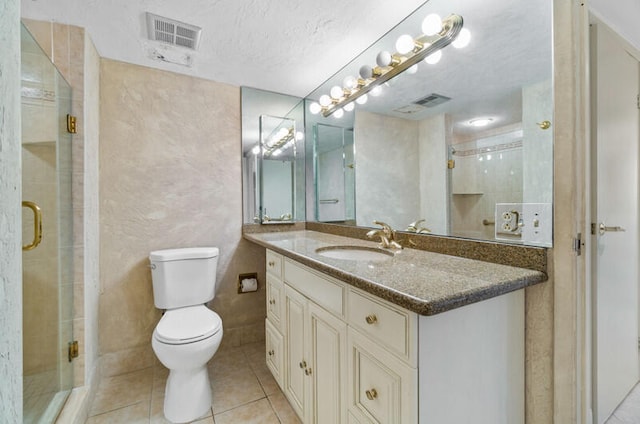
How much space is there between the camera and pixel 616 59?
1288mm

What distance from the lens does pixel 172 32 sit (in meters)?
1.60

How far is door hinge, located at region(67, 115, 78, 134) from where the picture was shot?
1.51 m

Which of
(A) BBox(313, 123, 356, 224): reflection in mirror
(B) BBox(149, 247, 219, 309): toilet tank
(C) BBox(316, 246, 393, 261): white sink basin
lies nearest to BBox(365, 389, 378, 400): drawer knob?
(C) BBox(316, 246, 393, 261): white sink basin

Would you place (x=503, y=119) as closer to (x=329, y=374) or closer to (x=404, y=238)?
(x=404, y=238)

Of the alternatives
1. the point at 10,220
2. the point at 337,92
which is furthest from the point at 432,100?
the point at 10,220

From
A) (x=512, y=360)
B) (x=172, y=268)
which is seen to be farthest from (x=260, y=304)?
(x=512, y=360)

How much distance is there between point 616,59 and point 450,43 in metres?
0.74

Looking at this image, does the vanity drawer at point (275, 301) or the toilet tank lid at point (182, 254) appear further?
the toilet tank lid at point (182, 254)

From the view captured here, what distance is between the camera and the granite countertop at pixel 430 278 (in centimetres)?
74

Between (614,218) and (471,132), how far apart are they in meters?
0.78

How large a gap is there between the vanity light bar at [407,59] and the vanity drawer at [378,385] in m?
1.39

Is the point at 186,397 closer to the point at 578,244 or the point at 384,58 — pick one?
the point at 578,244

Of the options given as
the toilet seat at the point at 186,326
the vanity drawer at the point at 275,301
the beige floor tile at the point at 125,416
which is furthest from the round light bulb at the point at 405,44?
the beige floor tile at the point at 125,416

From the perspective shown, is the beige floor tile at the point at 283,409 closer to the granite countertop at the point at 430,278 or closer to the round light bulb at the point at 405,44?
the granite countertop at the point at 430,278
